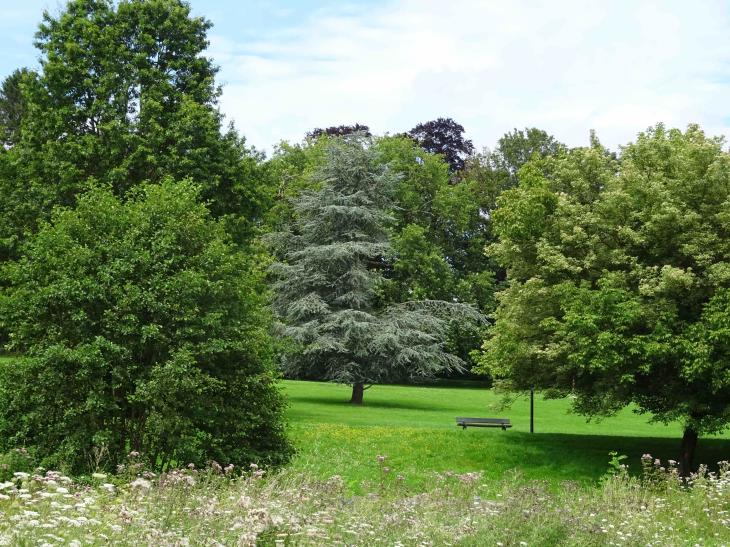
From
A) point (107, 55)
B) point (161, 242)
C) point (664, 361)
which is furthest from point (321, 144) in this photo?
point (161, 242)

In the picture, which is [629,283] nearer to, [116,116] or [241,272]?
[241,272]

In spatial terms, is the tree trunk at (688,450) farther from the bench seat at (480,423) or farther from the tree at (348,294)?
the tree at (348,294)

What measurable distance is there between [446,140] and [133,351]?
4781cm

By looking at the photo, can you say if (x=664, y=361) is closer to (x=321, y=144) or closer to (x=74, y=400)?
(x=74, y=400)

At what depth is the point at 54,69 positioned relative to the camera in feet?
84.3

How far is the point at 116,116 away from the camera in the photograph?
2611cm

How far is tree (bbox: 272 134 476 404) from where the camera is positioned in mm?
36906

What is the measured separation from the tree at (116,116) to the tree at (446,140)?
31.7 m

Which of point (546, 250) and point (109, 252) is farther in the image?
point (546, 250)

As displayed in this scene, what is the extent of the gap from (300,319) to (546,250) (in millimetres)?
17542

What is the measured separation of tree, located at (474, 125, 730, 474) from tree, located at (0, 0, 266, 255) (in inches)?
372

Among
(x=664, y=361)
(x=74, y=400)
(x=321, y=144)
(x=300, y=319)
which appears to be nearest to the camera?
(x=74, y=400)

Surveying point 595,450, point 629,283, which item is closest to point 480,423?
point 595,450

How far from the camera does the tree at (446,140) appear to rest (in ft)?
192
